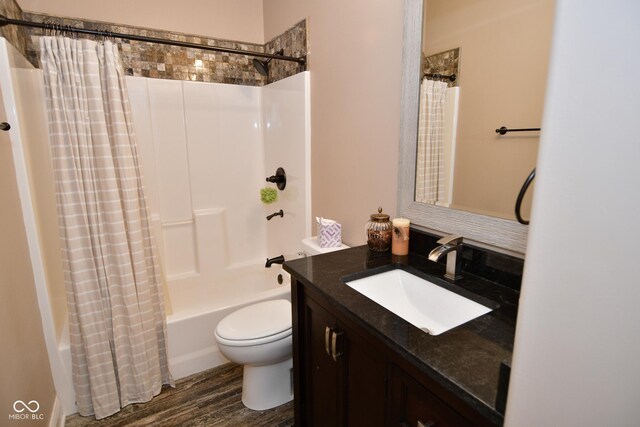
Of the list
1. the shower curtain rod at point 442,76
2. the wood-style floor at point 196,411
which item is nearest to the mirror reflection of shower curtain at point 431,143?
the shower curtain rod at point 442,76

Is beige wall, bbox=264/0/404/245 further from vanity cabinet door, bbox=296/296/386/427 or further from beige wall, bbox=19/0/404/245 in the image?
vanity cabinet door, bbox=296/296/386/427

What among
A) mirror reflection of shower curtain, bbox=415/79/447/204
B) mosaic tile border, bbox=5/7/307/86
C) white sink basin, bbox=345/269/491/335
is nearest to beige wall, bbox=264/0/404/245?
mirror reflection of shower curtain, bbox=415/79/447/204

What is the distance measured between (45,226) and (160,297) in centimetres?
70

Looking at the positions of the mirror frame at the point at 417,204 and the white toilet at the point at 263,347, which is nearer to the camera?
the mirror frame at the point at 417,204

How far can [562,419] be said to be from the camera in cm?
42

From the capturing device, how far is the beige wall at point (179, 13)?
206cm

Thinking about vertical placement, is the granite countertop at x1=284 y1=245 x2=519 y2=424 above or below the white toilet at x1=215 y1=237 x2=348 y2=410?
above

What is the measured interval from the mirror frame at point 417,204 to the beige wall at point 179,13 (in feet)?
5.68

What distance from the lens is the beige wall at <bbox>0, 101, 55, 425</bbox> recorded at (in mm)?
1141

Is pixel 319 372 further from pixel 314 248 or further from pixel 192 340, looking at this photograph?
pixel 192 340

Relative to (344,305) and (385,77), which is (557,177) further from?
(385,77)

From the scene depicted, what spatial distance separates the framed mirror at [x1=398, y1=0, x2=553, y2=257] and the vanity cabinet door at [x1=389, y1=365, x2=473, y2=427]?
565mm

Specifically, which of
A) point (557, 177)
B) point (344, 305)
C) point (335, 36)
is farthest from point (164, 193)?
point (557, 177)

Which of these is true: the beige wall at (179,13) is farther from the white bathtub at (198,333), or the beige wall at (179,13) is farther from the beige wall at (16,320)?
the white bathtub at (198,333)
